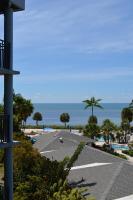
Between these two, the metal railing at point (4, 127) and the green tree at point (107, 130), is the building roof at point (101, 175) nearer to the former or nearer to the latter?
the metal railing at point (4, 127)

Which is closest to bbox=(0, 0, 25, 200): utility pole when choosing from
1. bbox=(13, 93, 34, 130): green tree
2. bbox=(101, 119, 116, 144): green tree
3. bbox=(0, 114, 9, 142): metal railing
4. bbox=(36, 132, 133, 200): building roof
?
bbox=(0, 114, 9, 142): metal railing

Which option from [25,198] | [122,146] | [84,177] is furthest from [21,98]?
[25,198]

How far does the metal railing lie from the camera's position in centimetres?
1298

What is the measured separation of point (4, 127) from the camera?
515 inches

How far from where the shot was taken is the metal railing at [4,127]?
12984 millimetres

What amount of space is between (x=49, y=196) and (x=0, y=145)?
32.2ft

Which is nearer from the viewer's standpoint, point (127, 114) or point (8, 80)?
point (8, 80)

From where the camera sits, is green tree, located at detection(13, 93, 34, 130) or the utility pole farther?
green tree, located at detection(13, 93, 34, 130)

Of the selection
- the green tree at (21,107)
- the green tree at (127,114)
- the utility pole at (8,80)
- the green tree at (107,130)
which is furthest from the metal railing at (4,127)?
the green tree at (127,114)

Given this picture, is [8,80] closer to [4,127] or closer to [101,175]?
[4,127]

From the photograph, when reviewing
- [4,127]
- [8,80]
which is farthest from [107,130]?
[4,127]

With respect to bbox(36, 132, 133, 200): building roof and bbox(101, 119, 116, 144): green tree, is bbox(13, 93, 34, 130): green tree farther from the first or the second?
bbox(36, 132, 133, 200): building roof

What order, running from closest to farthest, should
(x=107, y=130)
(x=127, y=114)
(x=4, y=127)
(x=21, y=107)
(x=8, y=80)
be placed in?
(x=4, y=127) → (x=8, y=80) → (x=21, y=107) → (x=107, y=130) → (x=127, y=114)

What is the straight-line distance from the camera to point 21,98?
6569 cm
